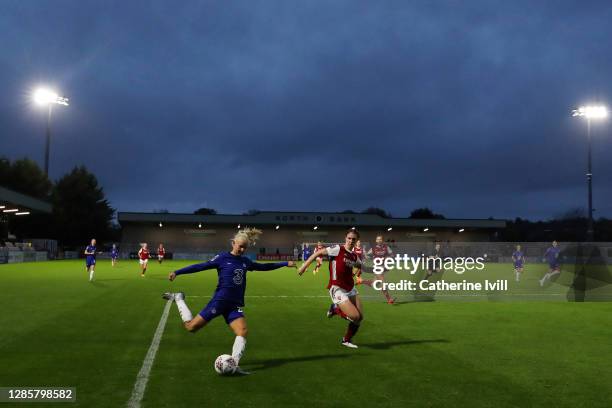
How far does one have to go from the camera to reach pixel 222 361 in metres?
7.82

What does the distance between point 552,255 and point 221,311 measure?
2313 centimetres

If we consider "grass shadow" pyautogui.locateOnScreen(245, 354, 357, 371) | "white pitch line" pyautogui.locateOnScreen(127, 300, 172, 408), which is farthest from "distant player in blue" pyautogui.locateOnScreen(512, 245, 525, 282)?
"grass shadow" pyautogui.locateOnScreen(245, 354, 357, 371)

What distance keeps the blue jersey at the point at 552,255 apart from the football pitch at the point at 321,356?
937cm

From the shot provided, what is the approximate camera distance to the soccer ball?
25.5 feet

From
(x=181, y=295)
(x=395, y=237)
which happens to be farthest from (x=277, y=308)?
(x=395, y=237)

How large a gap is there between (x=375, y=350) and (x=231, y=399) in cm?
404

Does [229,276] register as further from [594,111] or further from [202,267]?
[594,111]

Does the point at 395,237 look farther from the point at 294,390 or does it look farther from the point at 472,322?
the point at 294,390

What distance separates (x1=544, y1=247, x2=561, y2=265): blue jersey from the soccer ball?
23035mm

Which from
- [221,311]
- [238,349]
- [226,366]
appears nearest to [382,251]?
[221,311]

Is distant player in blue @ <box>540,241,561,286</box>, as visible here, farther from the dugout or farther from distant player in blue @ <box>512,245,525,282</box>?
the dugout

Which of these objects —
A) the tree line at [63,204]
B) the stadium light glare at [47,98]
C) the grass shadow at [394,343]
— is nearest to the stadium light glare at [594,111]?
the grass shadow at [394,343]

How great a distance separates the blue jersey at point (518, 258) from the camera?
29.6 meters

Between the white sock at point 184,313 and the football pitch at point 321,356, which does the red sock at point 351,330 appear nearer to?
the football pitch at point 321,356
